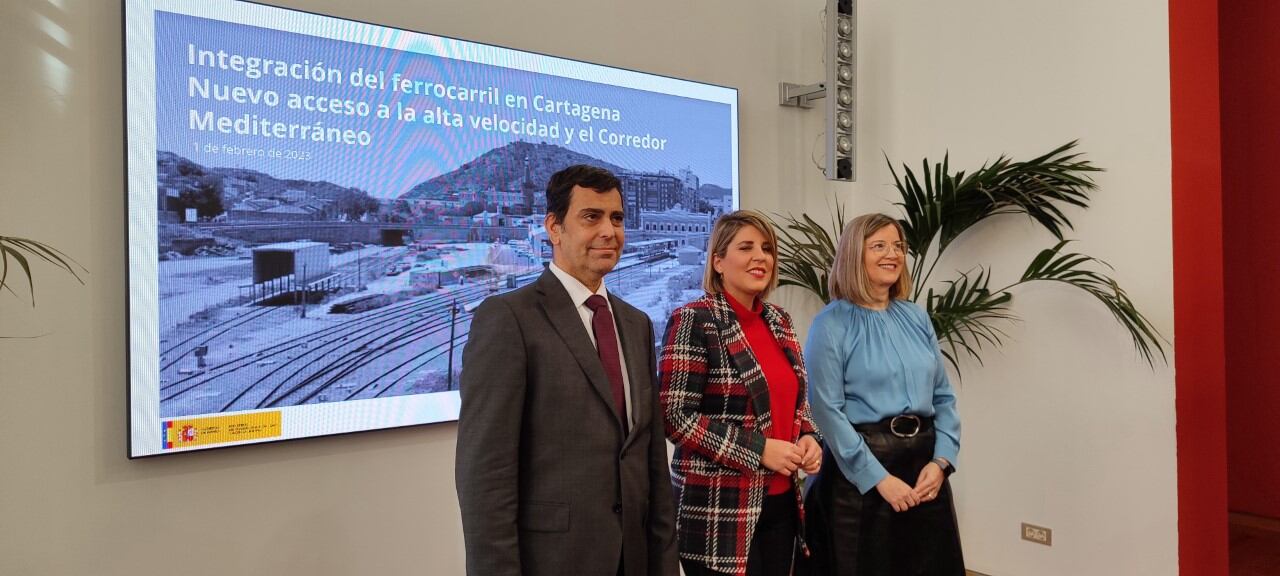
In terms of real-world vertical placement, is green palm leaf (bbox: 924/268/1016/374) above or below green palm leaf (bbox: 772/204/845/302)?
below

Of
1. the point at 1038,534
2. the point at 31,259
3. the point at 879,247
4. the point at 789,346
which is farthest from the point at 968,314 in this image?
the point at 31,259

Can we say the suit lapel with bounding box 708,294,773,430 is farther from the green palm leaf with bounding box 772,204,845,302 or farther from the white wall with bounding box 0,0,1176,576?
the green palm leaf with bounding box 772,204,845,302

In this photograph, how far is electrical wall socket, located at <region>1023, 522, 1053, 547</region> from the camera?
Answer: 3830mm

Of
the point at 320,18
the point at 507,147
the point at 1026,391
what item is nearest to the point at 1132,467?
the point at 1026,391

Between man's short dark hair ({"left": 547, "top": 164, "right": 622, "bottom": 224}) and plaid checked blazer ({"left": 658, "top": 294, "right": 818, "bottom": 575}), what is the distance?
50cm

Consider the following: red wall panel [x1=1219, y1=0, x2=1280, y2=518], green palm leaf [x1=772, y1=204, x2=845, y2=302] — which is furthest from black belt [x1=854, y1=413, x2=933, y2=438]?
red wall panel [x1=1219, y1=0, x2=1280, y2=518]

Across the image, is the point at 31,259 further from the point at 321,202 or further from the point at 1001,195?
the point at 1001,195

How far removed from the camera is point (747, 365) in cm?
220

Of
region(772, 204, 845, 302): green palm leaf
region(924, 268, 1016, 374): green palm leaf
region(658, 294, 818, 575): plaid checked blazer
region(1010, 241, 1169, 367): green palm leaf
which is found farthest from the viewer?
region(772, 204, 845, 302): green palm leaf

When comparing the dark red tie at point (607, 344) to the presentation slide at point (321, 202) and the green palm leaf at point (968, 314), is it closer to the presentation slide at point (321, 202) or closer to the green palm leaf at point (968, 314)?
the presentation slide at point (321, 202)

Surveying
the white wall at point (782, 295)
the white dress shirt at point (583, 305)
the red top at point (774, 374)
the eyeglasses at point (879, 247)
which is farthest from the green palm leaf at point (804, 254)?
the white dress shirt at point (583, 305)

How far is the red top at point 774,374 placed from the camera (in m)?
2.28

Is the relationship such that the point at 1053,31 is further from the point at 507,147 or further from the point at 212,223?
the point at 212,223

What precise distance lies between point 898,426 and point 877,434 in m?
0.07
